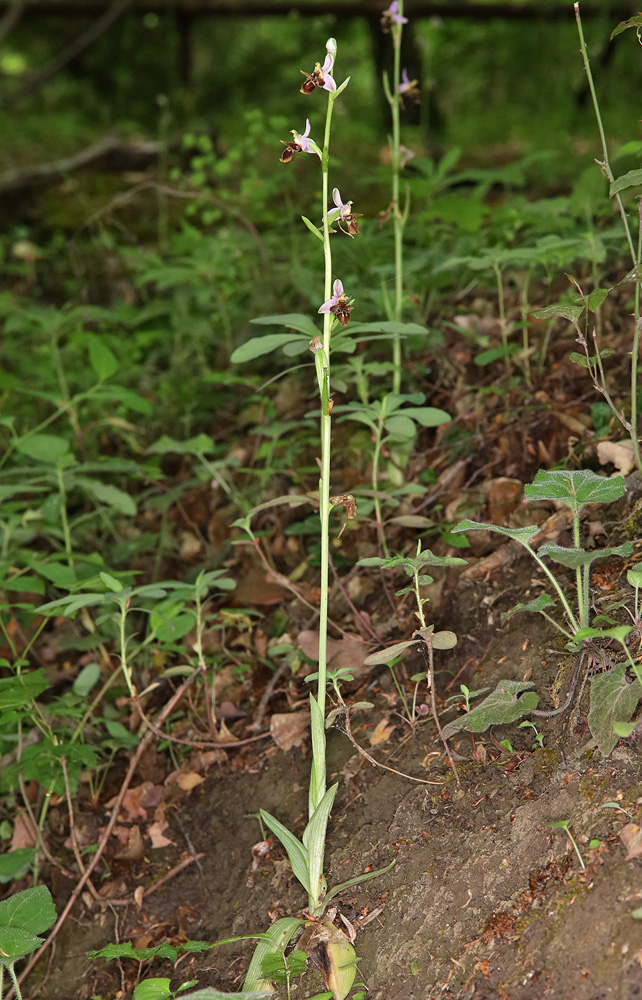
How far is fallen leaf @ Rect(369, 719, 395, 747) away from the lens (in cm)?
183

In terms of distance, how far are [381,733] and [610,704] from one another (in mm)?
614

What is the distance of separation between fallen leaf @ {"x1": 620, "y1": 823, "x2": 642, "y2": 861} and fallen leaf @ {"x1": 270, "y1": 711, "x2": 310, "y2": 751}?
86 cm

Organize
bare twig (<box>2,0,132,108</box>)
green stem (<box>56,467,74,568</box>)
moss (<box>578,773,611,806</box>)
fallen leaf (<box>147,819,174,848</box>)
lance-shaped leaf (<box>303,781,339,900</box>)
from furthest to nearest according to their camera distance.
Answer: bare twig (<box>2,0,132,108</box>) < green stem (<box>56,467,74,568</box>) < fallen leaf (<box>147,819,174,848</box>) < lance-shaped leaf (<box>303,781,339,900</box>) < moss (<box>578,773,611,806</box>)

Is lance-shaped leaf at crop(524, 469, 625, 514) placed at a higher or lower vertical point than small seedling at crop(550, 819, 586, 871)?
higher

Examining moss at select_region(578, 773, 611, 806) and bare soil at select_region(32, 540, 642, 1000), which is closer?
bare soil at select_region(32, 540, 642, 1000)

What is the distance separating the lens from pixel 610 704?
1.39m

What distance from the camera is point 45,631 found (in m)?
2.70

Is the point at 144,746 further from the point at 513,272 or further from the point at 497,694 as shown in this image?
the point at 513,272

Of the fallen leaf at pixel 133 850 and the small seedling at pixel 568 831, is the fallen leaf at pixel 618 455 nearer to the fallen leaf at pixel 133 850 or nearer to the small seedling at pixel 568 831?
the small seedling at pixel 568 831

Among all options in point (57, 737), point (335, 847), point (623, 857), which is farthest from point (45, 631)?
point (623, 857)

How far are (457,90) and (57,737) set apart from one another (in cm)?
693

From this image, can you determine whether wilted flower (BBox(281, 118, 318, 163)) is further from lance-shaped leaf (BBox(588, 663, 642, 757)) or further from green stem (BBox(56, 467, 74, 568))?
green stem (BBox(56, 467, 74, 568))

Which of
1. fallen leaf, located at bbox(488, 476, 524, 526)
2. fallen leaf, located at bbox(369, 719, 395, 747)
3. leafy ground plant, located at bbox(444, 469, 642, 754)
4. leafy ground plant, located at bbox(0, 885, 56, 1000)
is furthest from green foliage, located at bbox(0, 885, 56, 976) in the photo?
fallen leaf, located at bbox(488, 476, 524, 526)

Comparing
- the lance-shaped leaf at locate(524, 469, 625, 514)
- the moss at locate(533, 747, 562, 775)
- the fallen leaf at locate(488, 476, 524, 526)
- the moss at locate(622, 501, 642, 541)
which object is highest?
the lance-shaped leaf at locate(524, 469, 625, 514)
